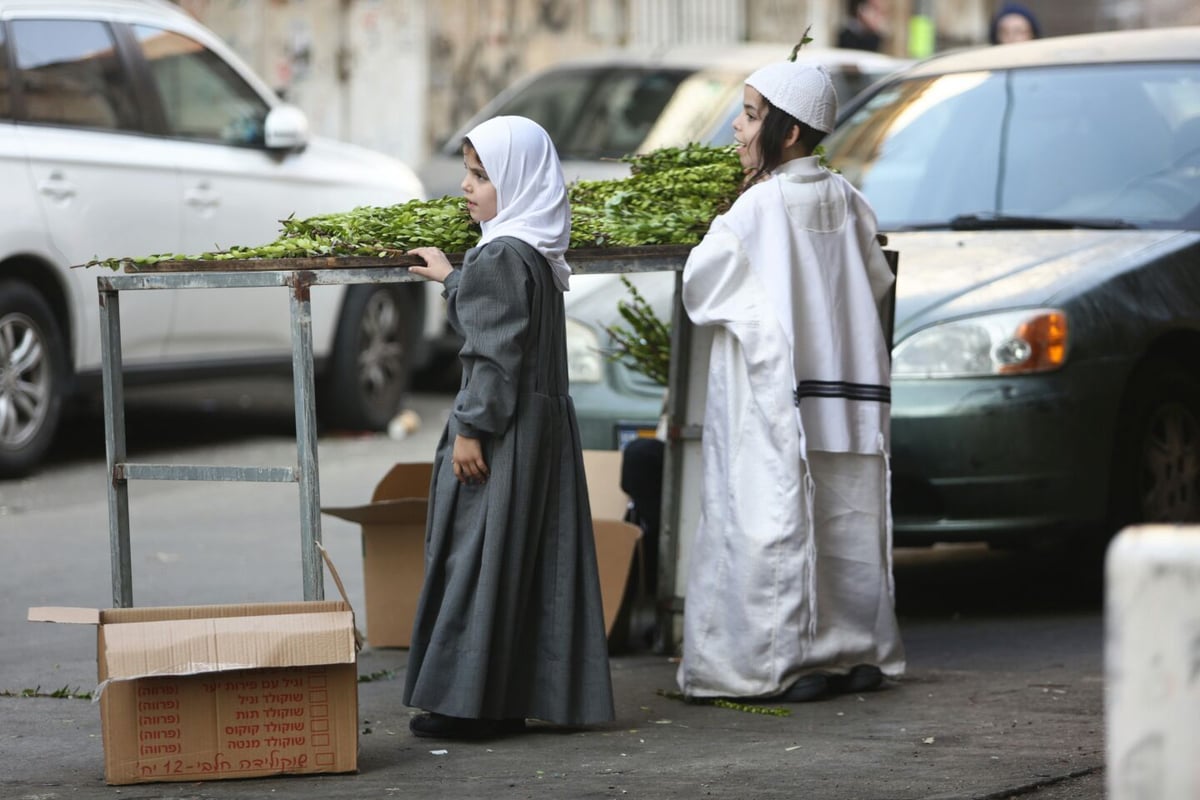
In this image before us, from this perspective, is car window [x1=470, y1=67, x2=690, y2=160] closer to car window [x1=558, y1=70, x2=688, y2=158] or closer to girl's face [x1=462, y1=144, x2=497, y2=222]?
car window [x1=558, y1=70, x2=688, y2=158]

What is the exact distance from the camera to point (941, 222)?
688 cm

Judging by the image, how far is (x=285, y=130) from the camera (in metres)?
9.28

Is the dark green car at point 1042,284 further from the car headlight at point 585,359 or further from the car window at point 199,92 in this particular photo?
the car window at point 199,92

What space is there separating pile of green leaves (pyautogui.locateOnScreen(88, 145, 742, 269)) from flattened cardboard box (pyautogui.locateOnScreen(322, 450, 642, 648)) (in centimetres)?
85

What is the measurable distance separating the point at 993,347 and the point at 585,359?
1391 mm

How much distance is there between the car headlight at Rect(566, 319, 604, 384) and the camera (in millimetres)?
6625

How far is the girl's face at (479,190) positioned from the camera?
4.57 meters

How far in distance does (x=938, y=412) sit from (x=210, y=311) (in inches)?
175

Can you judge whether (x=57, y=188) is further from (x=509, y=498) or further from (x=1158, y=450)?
(x=1158, y=450)

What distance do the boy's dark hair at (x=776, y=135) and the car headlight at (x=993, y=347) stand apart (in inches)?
45.8

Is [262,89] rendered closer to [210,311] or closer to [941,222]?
[210,311]

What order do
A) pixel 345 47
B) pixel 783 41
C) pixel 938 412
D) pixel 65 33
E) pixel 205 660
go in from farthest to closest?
1. pixel 783 41
2. pixel 345 47
3. pixel 65 33
4. pixel 938 412
5. pixel 205 660

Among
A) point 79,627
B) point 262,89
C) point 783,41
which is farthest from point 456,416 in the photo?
point 783,41

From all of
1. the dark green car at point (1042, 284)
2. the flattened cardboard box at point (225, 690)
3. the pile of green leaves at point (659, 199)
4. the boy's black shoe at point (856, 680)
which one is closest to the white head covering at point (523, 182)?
the pile of green leaves at point (659, 199)
